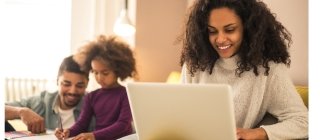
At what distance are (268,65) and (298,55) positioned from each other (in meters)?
0.67

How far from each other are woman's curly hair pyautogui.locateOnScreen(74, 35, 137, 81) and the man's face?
58 mm

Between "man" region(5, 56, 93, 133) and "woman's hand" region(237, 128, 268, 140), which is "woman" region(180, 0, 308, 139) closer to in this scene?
"woman's hand" region(237, 128, 268, 140)

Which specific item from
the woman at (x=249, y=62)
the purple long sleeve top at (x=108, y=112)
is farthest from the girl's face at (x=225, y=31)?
the purple long sleeve top at (x=108, y=112)

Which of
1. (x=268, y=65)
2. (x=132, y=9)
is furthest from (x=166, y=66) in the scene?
(x=268, y=65)

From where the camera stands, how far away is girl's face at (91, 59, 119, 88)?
1.58 metres

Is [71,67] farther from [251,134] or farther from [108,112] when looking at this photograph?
[251,134]

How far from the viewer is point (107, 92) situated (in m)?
1.60

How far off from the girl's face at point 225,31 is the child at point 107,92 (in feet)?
1.52

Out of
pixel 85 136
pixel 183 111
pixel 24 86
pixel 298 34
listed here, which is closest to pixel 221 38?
pixel 183 111

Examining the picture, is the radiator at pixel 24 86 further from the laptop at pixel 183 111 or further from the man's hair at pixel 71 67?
the laptop at pixel 183 111

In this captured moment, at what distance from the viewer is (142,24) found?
2.43 meters

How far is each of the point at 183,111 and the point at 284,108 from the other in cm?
40

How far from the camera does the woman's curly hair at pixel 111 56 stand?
1.64m
